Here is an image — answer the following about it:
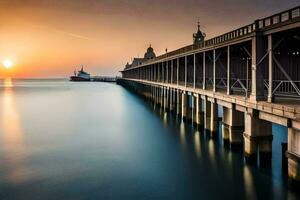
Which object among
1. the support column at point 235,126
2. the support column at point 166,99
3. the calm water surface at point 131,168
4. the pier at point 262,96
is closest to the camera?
the pier at point 262,96

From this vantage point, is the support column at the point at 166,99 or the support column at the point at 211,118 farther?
the support column at the point at 166,99

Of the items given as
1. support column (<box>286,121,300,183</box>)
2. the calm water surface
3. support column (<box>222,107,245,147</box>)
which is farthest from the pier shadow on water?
support column (<box>286,121,300,183</box>)

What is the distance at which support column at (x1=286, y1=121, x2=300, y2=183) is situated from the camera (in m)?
12.6

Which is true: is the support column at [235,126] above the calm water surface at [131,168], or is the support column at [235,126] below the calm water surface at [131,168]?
above

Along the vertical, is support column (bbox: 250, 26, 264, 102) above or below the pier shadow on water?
above

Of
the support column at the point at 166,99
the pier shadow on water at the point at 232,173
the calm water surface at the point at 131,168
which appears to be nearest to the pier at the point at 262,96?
the pier shadow on water at the point at 232,173

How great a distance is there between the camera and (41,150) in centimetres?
2438

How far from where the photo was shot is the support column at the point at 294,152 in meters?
12.6

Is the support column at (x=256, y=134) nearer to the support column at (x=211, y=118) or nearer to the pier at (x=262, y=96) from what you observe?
the pier at (x=262, y=96)

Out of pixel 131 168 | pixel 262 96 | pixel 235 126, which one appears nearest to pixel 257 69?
pixel 262 96

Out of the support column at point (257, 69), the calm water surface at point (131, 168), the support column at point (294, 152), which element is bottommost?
the calm water surface at point (131, 168)

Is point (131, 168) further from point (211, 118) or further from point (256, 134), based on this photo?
point (211, 118)

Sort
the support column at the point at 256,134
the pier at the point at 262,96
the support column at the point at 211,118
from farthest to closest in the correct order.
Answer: the support column at the point at 211,118 → the support column at the point at 256,134 → the pier at the point at 262,96

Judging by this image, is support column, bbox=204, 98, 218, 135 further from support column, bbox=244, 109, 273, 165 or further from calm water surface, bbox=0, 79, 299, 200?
support column, bbox=244, 109, 273, 165
